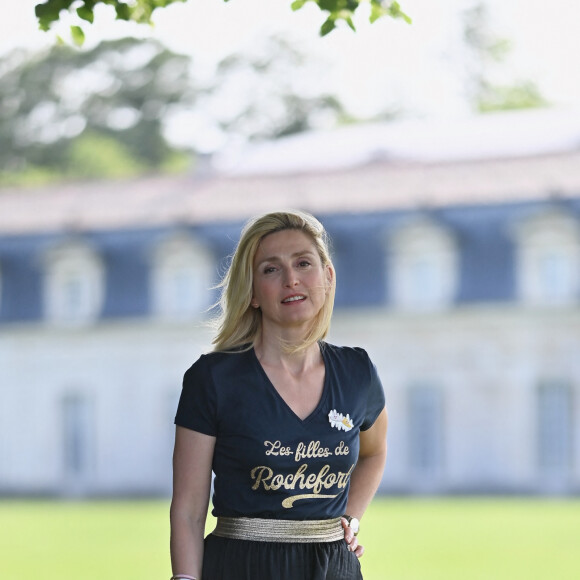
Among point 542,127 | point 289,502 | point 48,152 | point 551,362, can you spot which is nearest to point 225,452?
point 289,502

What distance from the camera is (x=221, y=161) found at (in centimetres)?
3131

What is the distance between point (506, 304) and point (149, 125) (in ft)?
46.2

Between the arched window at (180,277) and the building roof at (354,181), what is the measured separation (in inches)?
21.7

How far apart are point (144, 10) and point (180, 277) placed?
23372 mm

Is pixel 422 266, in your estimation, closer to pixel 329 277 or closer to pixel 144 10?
pixel 144 10

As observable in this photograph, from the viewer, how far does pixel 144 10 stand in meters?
3.90

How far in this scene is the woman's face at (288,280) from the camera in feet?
7.79

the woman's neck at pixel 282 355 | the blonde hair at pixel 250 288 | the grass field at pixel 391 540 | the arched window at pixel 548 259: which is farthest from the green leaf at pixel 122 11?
the arched window at pixel 548 259

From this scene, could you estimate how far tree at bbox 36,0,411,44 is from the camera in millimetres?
3613

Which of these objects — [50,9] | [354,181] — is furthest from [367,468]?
[354,181]

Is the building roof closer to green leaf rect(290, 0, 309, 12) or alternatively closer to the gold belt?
green leaf rect(290, 0, 309, 12)

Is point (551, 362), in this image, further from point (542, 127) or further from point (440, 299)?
point (542, 127)

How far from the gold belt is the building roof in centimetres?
2418

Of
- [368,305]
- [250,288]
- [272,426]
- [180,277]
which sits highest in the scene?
[180,277]
